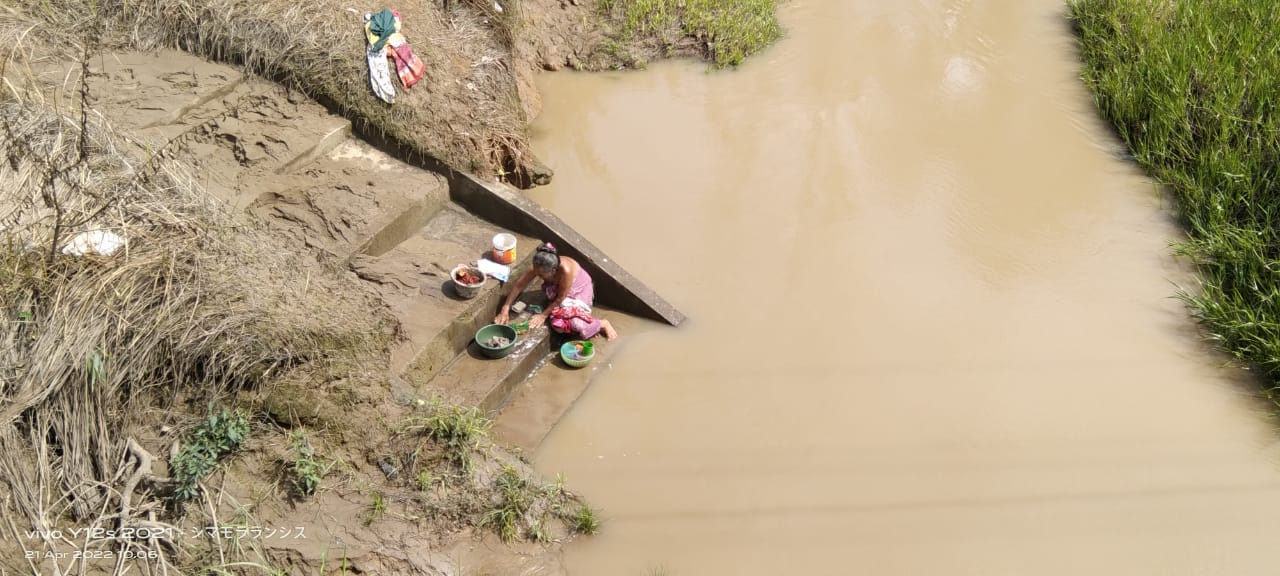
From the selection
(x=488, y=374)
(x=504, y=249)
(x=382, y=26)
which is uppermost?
(x=382, y=26)

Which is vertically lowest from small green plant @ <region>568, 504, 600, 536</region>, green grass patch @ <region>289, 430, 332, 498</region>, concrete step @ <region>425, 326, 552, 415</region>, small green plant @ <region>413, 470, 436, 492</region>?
small green plant @ <region>568, 504, 600, 536</region>

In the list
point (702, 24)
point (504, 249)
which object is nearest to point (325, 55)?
point (504, 249)

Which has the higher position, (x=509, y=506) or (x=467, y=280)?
(x=467, y=280)

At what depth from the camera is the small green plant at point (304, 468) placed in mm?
3764

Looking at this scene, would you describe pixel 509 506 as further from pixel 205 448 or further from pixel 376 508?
pixel 205 448

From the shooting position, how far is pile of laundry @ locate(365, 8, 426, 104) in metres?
5.74

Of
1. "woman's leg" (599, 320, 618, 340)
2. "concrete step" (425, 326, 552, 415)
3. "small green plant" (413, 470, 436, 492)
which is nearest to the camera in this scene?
"small green plant" (413, 470, 436, 492)

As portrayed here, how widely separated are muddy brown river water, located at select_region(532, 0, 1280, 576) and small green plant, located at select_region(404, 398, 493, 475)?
1.67 ft

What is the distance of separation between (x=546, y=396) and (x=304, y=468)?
146 centimetres

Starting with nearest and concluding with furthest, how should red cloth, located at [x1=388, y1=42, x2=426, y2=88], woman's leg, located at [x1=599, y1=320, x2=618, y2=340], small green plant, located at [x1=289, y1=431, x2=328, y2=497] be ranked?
small green plant, located at [x1=289, y1=431, x2=328, y2=497] → woman's leg, located at [x1=599, y1=320, x2=618, y2=340] → red cloth, located at [x1=388, y1=42, x2=426, y2=88]

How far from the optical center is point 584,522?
4180mm

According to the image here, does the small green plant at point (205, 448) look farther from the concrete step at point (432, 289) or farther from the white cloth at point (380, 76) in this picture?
the white cloth at point (380, 76)

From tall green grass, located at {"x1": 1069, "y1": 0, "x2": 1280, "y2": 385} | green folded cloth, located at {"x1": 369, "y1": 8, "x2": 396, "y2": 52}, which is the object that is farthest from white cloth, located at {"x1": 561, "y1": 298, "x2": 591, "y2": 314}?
tall green grass, located at {"x1": 1069, "y1": 0, "x2": 1280, "y2": 385}

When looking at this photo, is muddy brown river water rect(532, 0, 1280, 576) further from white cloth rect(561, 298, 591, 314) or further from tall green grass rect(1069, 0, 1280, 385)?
white cloth rect(561, 298, 591, 314)
